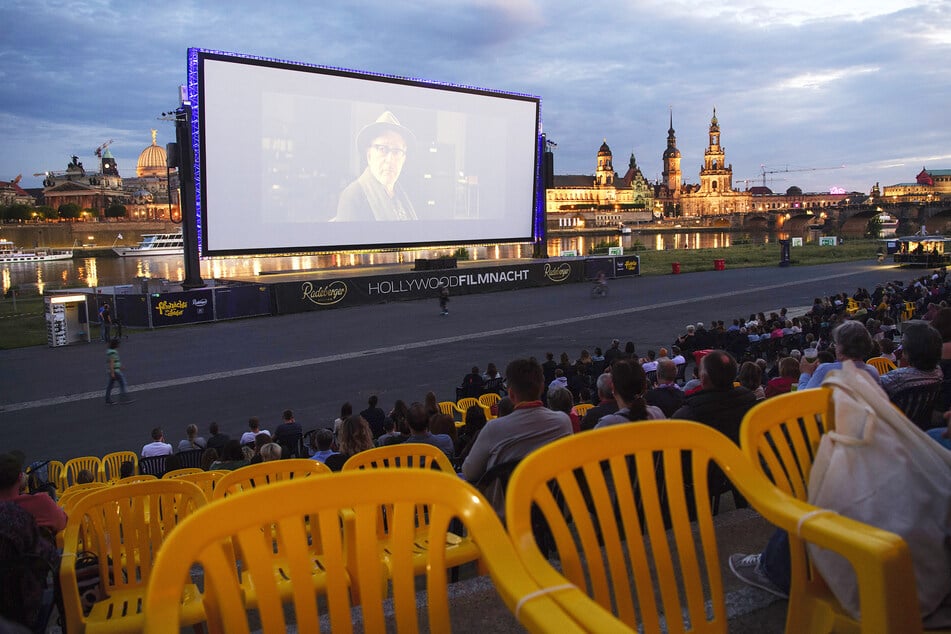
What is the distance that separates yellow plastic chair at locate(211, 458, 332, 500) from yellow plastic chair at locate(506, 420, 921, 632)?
2548 mm

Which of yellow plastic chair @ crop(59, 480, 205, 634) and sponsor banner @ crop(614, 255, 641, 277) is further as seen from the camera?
sponsor banner @ crop(614, 255, 641, 277)

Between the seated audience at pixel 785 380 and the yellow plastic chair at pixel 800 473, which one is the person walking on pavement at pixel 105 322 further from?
the yellow plastic chair at pixel 800 473

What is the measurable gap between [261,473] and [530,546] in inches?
118

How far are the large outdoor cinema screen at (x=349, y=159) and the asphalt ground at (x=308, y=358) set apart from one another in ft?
14.5

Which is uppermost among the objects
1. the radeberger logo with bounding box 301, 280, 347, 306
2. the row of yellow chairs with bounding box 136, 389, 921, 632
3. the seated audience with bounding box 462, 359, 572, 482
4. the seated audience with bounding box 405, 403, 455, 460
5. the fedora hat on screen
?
the fedora hat on screen

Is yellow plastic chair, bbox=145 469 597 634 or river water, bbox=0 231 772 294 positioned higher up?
yellow plastic chair, bbox=145 469 597 634

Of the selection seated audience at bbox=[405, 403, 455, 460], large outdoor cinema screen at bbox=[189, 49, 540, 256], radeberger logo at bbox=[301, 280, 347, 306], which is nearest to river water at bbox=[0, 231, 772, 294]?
large outdoor cinema screen at bbox=[189, 49, 540, 256]

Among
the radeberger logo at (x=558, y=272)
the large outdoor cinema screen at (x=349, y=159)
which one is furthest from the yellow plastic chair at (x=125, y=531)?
the radeberger logo at (x=558, y=272)

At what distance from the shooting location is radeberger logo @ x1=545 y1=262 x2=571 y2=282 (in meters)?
42.7

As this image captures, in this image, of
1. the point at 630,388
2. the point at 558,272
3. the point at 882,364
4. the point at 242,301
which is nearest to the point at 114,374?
the point at 630,388

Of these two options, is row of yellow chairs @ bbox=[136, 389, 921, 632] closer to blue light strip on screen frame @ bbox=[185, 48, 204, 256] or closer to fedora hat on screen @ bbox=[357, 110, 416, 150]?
blue light strip on screen frame @ bbox=[185, 48, 204, 256]

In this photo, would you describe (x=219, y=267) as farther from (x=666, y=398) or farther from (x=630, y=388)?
(x=630, y=388)

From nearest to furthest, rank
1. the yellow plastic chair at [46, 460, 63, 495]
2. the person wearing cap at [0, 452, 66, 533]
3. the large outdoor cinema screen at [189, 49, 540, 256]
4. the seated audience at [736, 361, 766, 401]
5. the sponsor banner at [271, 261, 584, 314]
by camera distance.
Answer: the person wearing cap at [0, 452, 66, 533]
the seated audience at [736, 361, 766, 401]
the yellow plastic chair at [46, 460, 63, 495]
the large outdoor cinema screen at [189, 49, 540, 256]
the sponsor banner at [271, 261, 584, 314]

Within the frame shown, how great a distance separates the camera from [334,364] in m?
19.6
